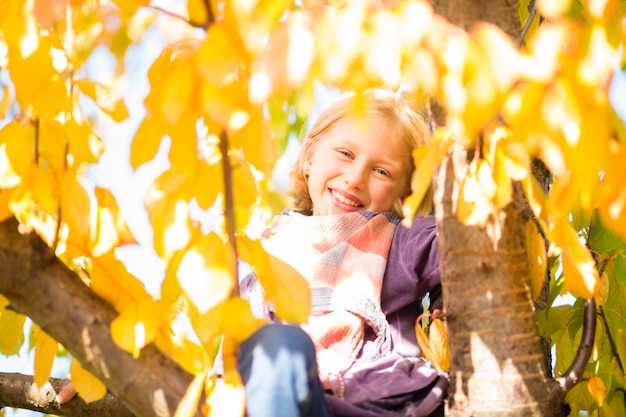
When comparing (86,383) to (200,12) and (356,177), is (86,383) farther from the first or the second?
(356,177)

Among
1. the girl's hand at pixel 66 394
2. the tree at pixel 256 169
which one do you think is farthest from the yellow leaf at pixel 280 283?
the girl's hand at pixel 66 394

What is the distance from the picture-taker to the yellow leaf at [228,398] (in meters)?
0.81

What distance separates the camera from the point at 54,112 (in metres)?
0.86

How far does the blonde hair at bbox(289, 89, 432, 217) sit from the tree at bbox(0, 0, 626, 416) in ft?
1.77

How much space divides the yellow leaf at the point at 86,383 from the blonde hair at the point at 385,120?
83cm

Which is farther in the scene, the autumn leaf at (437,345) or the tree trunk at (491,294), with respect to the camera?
the autumn leaf at (437,345)

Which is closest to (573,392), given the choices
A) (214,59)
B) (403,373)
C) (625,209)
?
(403,373)

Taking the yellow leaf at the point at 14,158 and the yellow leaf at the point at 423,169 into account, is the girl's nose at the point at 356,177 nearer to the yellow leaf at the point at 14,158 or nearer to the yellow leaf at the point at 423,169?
the yellow leaf at the point at 423,169

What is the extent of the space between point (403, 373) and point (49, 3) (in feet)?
2.57

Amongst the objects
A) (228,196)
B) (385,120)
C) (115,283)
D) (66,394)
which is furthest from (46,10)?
(385,120)

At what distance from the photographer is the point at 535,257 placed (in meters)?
1.04

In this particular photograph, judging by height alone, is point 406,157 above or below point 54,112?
above

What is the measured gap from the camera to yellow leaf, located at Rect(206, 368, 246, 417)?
0.81 meters

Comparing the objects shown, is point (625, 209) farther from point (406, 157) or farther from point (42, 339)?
point (406, 157)
